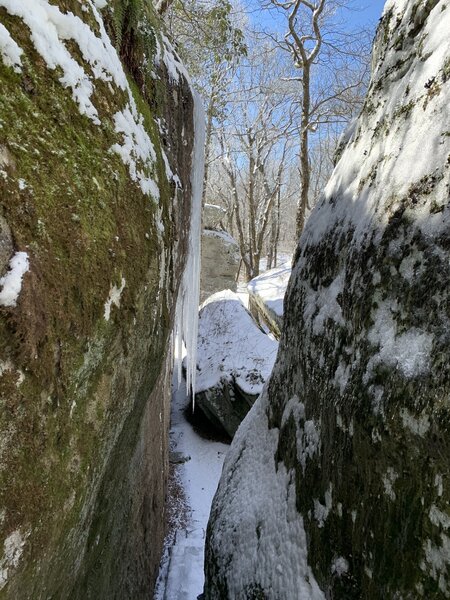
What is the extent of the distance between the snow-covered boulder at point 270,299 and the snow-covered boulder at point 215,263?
1.05 meters

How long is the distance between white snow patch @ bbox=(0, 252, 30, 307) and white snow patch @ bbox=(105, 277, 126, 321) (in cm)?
43

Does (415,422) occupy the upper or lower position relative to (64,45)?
lower

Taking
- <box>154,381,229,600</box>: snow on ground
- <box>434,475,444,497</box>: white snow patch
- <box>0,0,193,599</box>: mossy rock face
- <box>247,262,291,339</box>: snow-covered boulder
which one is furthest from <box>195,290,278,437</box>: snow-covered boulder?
<box>434,475,444,497</box>: white snow patch

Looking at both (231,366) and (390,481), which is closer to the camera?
(390,481)

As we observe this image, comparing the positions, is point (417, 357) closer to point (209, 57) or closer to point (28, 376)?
point (28, 376)

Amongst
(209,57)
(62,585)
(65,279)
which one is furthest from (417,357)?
(209,57)

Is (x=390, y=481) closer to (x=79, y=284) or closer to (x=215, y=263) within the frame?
(x=79, y=284)

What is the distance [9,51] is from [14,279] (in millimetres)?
706

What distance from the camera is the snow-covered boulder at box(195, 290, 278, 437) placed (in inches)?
252

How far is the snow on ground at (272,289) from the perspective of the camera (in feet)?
29.7

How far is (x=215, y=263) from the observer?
12.1 metres

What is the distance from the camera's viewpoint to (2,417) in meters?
1.07

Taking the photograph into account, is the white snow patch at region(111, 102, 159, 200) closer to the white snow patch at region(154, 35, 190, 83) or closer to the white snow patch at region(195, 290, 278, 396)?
the white snow patch at region(154, 35, 190, 83)

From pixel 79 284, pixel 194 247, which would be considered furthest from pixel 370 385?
pixel 194 247
